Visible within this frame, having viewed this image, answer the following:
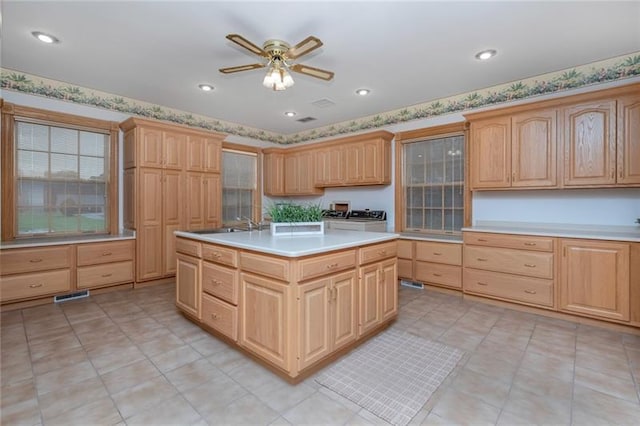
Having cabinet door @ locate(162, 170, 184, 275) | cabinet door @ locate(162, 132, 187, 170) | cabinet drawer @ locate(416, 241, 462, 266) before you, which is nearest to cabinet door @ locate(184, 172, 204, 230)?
cabinet door @ locate(162, 170, 184, 275)

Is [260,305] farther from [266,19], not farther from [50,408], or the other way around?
[266,19]

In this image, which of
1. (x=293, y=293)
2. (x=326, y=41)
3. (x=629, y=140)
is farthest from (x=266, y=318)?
(x=629, y=140)

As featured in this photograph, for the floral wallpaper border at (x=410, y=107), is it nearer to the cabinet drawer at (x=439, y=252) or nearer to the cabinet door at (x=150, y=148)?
the cabinet door at (x=150, y=148)

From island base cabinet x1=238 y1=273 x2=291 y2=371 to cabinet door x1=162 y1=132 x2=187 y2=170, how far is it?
2830mm

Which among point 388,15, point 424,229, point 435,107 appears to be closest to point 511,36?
point 388,15

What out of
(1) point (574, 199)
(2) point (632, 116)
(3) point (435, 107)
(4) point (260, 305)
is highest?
(3) point (435, 107)

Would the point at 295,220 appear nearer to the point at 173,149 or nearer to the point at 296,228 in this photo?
the point at 296,228

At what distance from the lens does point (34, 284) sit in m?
3.38

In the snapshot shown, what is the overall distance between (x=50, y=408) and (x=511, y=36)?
14.0 feet

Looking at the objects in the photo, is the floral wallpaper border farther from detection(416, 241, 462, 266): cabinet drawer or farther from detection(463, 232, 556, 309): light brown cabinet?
detection(416, 241, 462, 266): cabinet drawer

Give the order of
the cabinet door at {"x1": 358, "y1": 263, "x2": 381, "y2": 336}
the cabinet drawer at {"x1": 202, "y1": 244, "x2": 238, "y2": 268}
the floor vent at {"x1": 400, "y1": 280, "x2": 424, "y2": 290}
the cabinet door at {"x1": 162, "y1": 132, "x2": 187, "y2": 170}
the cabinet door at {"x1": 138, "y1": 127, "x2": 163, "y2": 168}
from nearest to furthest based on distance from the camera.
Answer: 1. the cabinet drawer at {"x1": 202, "y1": 244, "x2": 238, "y2": 268}
2. the cabinet door at {"x1": 358, "y1": 263, "x2": 381, "y2": 336}
3. the cabinet door at {"x1": 138, "y1": 127, "x2": 163, "y2": 168}
4. the floor vent at {"x1": 400, "y1": 280, "x2": 424, "y2": 290}
5. the cabinet door at {"x1": 162, "y1": 132, "x2": 187, "y2": 170}

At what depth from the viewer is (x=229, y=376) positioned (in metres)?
2.11

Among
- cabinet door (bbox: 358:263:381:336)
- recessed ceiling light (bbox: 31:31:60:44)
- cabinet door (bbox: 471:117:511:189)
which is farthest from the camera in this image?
cabinet door (bbox: 471:117:511:189)

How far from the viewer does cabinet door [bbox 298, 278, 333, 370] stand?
78.6 inches
